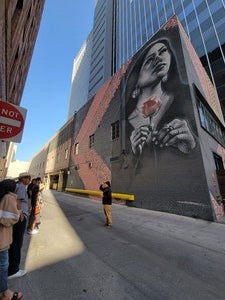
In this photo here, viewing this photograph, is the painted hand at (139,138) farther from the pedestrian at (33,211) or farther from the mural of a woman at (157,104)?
the pedestrian at (33,211)

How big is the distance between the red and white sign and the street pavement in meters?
2.41

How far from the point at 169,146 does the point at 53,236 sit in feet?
23.7

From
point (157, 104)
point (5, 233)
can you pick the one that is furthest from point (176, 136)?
point (5, 233)

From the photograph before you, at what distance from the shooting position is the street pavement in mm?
2512

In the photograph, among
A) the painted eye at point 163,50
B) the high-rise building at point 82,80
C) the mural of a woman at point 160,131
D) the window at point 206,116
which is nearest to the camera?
the mural of a woman at point 160,131

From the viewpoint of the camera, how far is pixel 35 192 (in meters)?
5.79

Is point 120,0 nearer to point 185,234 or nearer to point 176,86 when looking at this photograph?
point 176,86

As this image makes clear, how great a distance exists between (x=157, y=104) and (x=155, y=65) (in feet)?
9.97

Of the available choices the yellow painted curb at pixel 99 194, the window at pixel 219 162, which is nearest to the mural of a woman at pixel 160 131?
the yellow painted curb at pixel 99 194

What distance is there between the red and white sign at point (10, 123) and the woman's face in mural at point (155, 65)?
9859 millimetres

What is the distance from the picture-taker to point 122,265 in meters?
3.33

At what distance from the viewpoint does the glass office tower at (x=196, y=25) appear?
2277cm

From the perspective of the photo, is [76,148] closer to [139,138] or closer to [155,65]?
[139,138]

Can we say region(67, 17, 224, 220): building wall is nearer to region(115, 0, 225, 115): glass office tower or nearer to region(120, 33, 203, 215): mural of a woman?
region(120, 33, 203, 215): mural of a woman
